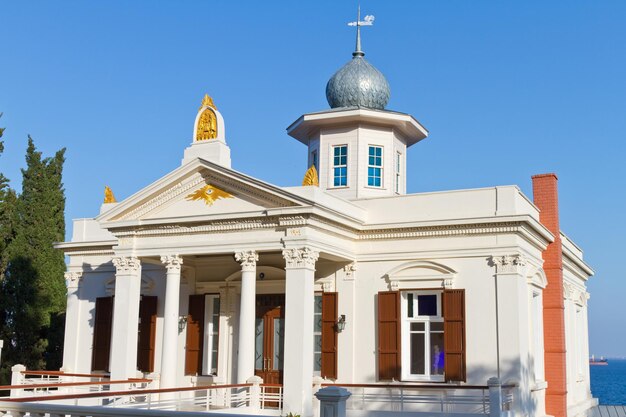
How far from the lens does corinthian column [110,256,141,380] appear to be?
68.0 feet

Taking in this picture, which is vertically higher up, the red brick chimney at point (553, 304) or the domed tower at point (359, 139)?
the domed tower at point (359, 139)

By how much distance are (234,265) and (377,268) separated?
167 inches

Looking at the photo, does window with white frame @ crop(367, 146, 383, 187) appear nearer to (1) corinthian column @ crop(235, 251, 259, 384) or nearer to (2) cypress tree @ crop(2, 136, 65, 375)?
(1) corinthian column @ crop(235, 251, 259, 384)

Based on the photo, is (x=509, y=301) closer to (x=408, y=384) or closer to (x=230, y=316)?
(x=408, y=384)

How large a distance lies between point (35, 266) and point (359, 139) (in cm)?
1300

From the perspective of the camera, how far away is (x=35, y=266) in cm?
2898

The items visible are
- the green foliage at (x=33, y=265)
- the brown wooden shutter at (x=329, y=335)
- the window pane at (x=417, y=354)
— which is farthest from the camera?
the green foliage at (x=33, y=265)

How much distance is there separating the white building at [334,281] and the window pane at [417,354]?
0.09 ft

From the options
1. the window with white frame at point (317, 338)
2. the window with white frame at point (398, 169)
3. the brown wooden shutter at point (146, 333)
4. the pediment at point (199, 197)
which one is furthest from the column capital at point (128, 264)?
the window with white frame at point (398, 169)

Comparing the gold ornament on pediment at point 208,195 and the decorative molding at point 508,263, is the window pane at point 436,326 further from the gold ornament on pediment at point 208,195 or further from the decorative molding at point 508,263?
the gold ornament on pediment at point 208,195

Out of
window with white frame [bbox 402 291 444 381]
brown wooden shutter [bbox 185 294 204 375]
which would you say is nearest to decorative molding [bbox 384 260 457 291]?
window with white frame [bbox 402 291 444 381]

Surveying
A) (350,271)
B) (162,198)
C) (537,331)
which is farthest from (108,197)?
(537,331)

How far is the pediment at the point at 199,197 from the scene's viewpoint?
19.3 metres

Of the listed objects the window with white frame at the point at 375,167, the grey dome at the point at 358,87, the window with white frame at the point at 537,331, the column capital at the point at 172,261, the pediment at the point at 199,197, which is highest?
the grey dome at the point at 358,87
